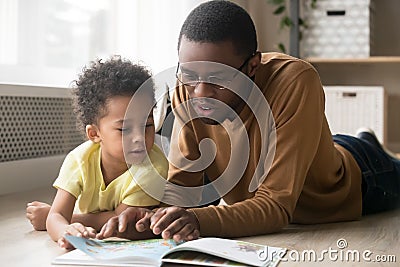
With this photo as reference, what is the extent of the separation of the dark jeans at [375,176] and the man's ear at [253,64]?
480 millimetres

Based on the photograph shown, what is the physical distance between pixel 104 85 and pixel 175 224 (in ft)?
1.32

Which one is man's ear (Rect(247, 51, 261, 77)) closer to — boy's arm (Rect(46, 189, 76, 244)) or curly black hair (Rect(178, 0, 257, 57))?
curly black hair (Rect(178, 0, 257, 57))

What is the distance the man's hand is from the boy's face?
0.79 ft

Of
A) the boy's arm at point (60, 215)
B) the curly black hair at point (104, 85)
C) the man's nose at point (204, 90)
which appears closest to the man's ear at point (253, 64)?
the man's nose at point (204, 90)

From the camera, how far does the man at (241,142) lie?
4.46 feet

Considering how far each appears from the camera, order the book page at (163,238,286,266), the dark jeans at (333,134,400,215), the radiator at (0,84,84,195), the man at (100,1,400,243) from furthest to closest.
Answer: the radiator at (0,84,84,195), the dark jeans at (333,134,400,215), the man at (100,1,400,243), the book page at (163,238,286,266)

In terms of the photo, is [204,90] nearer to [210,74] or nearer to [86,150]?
[210,74]

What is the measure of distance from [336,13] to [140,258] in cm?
274

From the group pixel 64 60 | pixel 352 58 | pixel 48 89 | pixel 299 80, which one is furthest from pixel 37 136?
pixel 352 58

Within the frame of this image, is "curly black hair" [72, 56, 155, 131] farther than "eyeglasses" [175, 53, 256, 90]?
Yes

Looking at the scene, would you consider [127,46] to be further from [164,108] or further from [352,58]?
[352,58]

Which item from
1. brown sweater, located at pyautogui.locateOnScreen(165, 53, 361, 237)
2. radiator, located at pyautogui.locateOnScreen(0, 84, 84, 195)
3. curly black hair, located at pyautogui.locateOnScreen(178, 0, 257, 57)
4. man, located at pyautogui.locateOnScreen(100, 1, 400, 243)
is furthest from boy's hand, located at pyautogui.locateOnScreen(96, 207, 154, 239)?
radiator, located at pyautogui.locateOnScreen(0, 84, 84, 195)

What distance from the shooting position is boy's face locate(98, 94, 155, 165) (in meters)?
1.45

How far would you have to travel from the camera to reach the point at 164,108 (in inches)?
90.0
